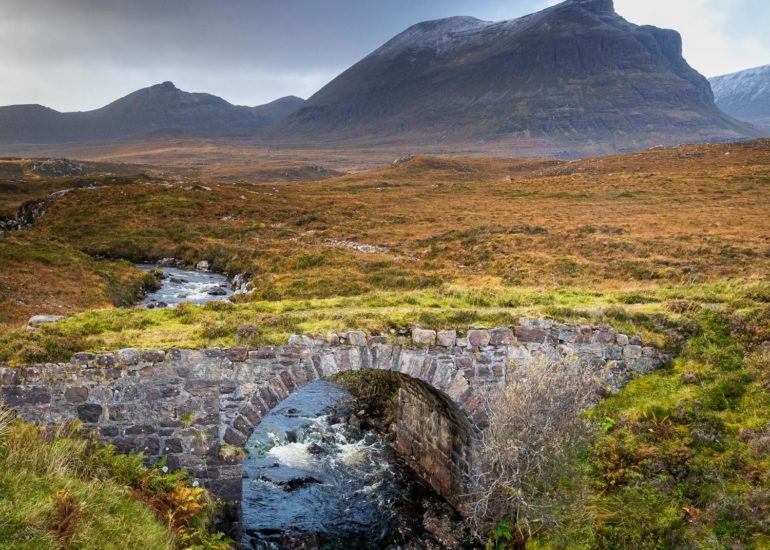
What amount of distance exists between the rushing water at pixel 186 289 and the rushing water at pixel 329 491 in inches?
449

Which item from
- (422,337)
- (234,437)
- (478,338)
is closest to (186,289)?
(234,437)

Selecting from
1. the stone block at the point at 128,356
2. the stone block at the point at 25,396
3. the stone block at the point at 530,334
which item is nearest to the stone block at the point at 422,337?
the stone block at the point at 530,334

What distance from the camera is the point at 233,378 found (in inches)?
447

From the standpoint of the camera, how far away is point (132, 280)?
3325 cm

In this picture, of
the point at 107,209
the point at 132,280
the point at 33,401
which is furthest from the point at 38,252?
the point at 33,401

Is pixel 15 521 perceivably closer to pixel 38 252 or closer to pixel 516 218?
pixel 38 252

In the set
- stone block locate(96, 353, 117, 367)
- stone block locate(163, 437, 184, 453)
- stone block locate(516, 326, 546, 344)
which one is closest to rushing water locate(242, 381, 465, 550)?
stone block locate(163, 437, 184, 453)

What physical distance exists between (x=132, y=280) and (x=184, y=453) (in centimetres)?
2473

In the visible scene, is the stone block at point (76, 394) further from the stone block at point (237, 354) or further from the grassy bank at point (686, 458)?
the grassy bank at point (686, 458)

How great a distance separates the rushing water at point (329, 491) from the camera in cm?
1389

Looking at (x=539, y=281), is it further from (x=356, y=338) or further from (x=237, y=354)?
(x=237, y=354)

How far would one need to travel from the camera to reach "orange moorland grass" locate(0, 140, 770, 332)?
93.2ft

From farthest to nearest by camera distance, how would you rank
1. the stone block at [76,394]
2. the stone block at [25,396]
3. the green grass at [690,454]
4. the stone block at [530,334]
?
the stone block at [530,334] → the stone block at [76,394] → the stone block at [25,396] → the green grass at [690,454]

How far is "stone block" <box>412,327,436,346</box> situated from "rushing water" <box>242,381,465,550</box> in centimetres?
516
